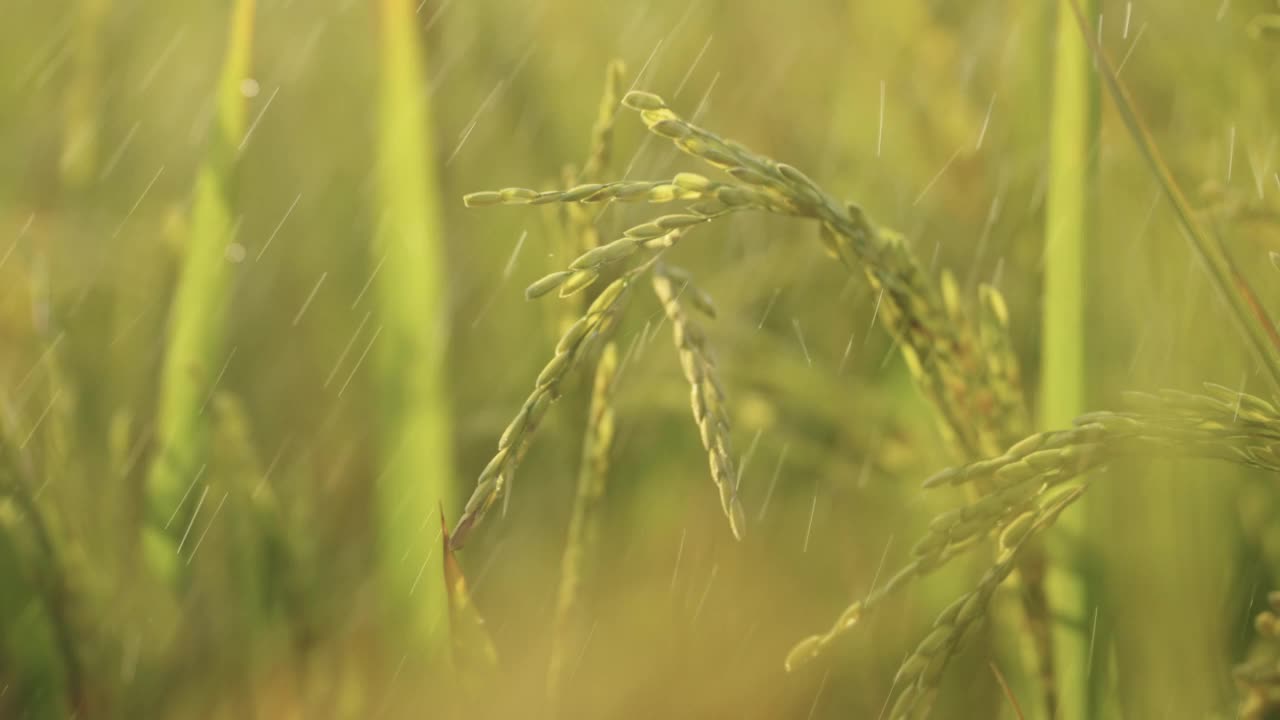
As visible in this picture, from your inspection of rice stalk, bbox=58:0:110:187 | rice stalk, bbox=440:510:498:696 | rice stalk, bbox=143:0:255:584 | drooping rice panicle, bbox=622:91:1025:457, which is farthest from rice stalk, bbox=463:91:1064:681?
rice stalk, bbox=58:0:110:187

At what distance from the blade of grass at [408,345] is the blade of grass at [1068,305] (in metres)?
0.55

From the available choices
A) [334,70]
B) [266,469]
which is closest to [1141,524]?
[266,469]

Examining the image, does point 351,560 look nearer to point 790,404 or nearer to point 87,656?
point 87,656

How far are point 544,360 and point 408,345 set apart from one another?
1.45ft

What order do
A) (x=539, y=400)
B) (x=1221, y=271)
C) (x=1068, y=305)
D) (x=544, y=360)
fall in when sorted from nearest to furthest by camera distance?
(x=539, y=400) < (x=1221, y=271) < (x=1068, y=305) < (x=544, y=360)

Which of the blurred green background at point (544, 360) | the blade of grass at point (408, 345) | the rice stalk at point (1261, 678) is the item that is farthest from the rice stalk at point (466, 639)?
the rice stalk at point (1261, 678)

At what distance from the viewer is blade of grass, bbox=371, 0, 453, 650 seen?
105 centimetres

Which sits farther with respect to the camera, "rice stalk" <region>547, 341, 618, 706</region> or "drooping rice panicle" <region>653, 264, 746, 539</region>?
"rice stalk" <region>547, 341, 618, 706</region>

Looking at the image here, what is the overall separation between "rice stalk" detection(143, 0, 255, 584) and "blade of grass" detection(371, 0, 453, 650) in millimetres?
169

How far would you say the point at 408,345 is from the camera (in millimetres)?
1122

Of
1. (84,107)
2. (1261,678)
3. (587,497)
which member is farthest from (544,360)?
(1261,678)

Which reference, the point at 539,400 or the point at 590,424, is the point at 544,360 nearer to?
the point at 590,424

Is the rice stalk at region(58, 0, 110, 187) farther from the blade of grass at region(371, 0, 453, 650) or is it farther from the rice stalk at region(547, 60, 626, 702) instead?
the rice stalk at region(547, 60, 626, 702)

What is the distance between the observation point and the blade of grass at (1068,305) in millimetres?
813
